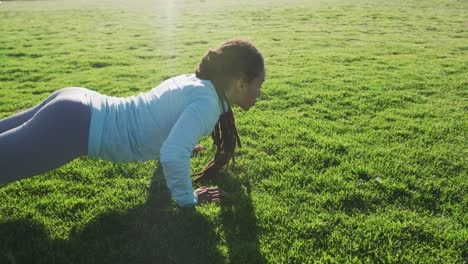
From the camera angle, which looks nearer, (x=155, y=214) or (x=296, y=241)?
(x=296, y=241)

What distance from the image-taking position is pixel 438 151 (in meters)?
4.88

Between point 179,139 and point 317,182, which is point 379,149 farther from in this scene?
point 179,139

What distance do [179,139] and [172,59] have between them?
8.55 meters

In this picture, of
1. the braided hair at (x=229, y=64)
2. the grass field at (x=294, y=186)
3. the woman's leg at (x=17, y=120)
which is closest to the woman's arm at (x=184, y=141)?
the braided hair at (x=229, y=64)

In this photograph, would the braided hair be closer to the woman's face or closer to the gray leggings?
the woman's face

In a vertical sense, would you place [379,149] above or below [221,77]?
below

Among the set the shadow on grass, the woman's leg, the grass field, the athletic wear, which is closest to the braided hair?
the athletic wear

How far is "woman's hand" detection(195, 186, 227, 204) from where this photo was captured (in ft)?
11.9

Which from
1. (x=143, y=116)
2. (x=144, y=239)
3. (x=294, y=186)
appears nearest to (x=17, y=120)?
(x=143, y=116)

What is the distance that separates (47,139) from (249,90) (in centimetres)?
184

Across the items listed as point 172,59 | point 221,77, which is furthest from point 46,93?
point 221,77

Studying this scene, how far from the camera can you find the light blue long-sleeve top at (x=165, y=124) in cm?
304

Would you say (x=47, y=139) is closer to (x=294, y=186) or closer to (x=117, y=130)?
(x=117, y=130)

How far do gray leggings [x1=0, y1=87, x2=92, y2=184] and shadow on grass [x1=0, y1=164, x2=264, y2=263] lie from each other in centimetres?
60
